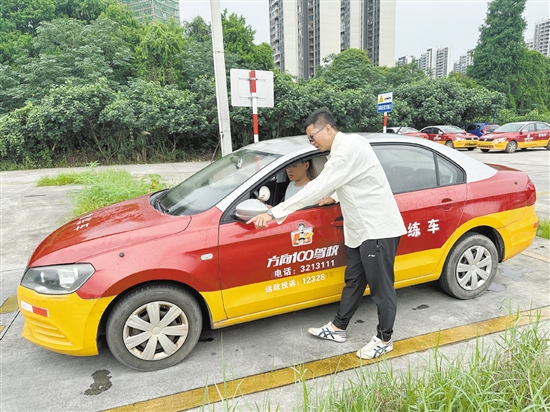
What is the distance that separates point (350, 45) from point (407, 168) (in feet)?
299

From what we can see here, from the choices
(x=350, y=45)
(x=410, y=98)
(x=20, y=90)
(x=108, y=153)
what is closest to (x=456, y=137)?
(x=410, y=98)

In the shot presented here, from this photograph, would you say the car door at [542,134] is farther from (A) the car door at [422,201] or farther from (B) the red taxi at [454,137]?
(A) the car door at [422,201]

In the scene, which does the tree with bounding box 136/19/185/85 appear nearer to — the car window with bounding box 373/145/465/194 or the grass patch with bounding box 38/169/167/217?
the grass patch with bounding box 38/169/167/217

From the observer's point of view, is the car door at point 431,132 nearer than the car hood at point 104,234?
No

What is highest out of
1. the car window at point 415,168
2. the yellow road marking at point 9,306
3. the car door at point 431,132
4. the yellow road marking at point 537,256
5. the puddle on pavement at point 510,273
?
the car window at point 415,168

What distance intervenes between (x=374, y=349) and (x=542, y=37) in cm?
10095

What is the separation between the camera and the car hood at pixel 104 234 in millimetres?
2459

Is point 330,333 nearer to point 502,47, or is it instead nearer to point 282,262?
point 282,262

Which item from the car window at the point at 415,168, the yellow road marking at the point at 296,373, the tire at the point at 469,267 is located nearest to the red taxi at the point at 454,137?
the tire at the point at 469,267

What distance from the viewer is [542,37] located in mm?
78875

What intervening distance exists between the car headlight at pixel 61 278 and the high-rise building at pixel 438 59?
11440 cm

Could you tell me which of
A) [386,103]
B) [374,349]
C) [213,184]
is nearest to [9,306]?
[213,184]

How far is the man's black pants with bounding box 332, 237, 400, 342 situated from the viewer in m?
2.57

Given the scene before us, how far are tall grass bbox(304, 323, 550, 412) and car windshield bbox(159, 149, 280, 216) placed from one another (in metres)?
1.57
